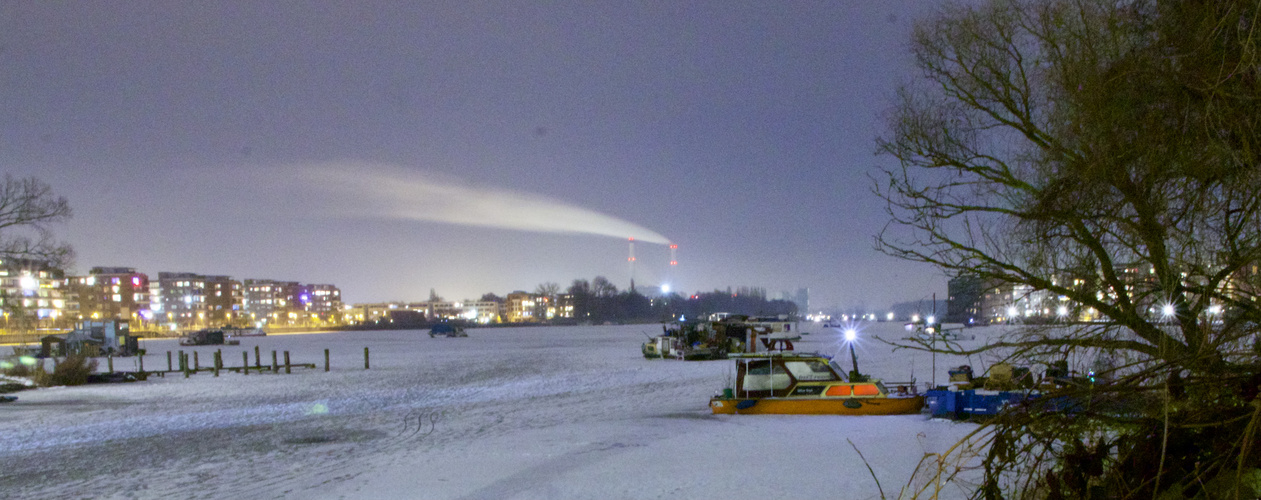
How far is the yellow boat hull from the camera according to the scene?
1675 centimetres

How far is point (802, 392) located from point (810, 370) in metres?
0.86

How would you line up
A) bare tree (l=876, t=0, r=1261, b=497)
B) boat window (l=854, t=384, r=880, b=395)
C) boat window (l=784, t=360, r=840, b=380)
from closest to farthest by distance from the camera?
bare tree (l=876, t=0, r=1261, b=497), boat window (l=854, t=384, r=880, b=395), boat window (l=784, t=360, r=840, b=380)

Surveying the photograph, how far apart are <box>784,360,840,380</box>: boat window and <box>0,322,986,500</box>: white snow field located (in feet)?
5.89

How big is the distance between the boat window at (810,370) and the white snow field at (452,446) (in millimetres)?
1796

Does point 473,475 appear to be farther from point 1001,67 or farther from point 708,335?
point 708,335

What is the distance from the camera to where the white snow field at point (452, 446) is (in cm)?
1079

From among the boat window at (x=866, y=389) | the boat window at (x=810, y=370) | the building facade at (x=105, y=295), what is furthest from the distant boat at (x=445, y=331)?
the building facade at (x=105, y=295)

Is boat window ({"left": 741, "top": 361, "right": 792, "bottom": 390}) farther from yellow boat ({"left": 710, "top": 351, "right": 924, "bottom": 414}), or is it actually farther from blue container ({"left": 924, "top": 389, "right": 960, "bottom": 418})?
blue container ({"left": 924, "top": 389, "right": 960, "bottom": 418})

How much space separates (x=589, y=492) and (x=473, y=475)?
2147 mm

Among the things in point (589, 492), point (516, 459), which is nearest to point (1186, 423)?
point (589, 492)

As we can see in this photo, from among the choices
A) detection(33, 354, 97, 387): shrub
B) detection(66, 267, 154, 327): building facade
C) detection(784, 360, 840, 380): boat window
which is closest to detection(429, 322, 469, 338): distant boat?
detection(33, 354, 97, 387): shrub

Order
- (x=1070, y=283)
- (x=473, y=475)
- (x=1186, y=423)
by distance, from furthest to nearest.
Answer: (x=473, y=475)
(x=1070, y=283)
(x=1186, y=423)

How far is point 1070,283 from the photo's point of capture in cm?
698

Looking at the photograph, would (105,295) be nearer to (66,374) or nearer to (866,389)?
(66,374)
